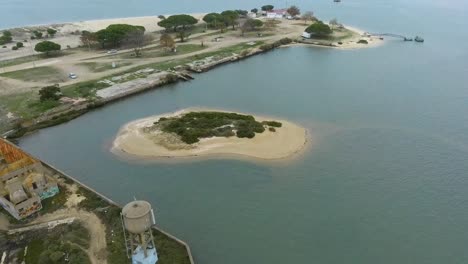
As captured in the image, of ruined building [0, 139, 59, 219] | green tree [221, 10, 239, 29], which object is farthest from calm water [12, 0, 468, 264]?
green tree [221, 10, 239, 29]

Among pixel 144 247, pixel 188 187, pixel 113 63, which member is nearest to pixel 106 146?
pixel 188 187

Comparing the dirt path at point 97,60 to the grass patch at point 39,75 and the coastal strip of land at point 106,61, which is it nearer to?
the coastal strip of land at point 106,61

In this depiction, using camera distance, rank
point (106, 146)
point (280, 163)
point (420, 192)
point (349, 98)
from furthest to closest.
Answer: point (349, 98) < point (106, 146) < point (280, 163) < point (420, 192)

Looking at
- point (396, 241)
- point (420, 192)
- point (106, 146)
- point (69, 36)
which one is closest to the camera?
point (396, 241)

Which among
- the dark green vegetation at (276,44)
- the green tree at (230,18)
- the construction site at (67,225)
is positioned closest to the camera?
the construction site at (67,225)

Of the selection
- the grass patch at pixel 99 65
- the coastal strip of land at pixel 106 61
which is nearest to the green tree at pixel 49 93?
the coastal strip of land at pixel 106 61

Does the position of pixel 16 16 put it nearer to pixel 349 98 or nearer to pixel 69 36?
pixel 69 36

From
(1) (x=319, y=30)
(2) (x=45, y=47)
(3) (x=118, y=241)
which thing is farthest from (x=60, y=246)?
(1) (x=319, y=30)
